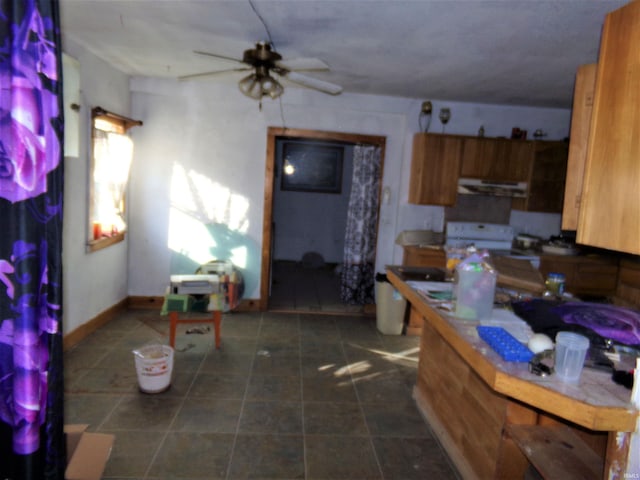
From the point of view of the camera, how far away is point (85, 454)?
171 centimetres

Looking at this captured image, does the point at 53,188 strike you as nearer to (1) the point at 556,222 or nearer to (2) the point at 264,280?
(2) the point at 264,280

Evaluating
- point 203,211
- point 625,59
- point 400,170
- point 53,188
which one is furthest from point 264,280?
point 625,59

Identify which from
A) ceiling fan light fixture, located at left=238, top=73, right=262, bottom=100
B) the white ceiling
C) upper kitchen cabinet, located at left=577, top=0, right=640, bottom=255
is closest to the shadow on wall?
the white ceiling

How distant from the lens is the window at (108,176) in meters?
3.81

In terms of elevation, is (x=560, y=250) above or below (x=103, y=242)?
above

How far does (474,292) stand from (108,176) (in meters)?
3.61

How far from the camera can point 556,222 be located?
527 centimetres

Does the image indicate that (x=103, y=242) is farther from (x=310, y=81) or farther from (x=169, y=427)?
(x=310, y=81)

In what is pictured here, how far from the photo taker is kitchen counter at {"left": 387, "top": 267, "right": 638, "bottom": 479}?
4.24 ft

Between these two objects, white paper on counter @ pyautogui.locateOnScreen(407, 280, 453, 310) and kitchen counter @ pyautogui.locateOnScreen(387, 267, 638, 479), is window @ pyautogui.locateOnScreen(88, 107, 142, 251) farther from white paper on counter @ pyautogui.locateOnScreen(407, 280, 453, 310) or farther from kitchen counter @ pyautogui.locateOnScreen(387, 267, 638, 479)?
white paper on counter @ pyautogui.locateOnScreen(407, 280, 453, 310)

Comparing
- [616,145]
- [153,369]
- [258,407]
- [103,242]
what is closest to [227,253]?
[103,242]

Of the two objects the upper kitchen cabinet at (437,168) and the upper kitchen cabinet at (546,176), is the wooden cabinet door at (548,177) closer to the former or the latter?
the upper kitchen cabinet at (546,176)

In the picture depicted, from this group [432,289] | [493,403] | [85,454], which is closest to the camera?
[85,454]

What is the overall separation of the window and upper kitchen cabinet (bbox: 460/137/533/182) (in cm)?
352
